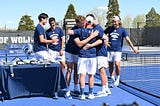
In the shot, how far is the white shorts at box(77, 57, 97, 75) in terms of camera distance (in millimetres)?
7305

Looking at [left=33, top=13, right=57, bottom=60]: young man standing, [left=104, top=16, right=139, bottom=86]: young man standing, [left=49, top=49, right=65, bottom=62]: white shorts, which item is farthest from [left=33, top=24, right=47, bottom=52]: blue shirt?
[left=104, top=16, right=139, bottom=86]: young man standing

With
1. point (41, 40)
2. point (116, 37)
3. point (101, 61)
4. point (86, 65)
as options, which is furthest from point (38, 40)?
point (116, 37)

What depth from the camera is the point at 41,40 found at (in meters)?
7.78

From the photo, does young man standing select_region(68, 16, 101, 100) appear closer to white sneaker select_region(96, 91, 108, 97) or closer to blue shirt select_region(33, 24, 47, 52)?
white sneaker select_region(96, 91, 108, 97)

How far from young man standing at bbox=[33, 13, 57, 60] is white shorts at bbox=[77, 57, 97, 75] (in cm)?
96

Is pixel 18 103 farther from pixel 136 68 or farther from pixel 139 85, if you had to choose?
pixel 136 68

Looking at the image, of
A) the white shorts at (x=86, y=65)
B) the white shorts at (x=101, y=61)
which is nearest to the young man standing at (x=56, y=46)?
the white shorts at (x=101, y=61)

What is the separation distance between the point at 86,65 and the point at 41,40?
1149mm

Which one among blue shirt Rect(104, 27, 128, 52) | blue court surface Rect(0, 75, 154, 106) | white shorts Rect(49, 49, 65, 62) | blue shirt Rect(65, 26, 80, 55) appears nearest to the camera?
blue court surface Rect(0, 75, 154, 106)

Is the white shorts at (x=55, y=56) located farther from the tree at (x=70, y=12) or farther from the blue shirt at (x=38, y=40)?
the tree at (x=70, y=12)

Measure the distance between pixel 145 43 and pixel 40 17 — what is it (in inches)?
1153

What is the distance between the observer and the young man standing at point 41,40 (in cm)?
778

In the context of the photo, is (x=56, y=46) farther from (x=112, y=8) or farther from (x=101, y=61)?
(x=112, y=8)

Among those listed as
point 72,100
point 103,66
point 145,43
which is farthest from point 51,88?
point 145,43
